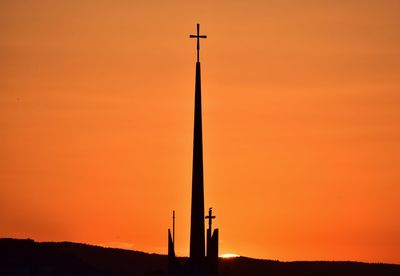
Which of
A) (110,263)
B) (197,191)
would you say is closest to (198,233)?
(197,191)

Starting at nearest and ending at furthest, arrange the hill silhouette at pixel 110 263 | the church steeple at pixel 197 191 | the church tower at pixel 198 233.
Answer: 1. the church tower at pixel 198 233
2. the church steeple at pixel 197 191
3. the hill silhouette at pixel 110 263

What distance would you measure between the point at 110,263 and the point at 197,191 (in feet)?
193

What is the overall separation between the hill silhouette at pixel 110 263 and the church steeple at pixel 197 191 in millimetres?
19770

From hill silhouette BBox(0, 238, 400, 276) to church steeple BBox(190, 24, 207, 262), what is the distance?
19.8 metres

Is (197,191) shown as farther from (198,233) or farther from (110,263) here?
(110,263)

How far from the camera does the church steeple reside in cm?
9619

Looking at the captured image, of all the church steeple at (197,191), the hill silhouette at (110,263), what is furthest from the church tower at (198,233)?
the hill silhouette at (110,263)

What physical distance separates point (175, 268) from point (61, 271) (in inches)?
1087

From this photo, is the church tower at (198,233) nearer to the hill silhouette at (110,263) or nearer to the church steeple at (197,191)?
the church steeple at (197,191)

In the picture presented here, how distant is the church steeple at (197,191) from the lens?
96.2 meters

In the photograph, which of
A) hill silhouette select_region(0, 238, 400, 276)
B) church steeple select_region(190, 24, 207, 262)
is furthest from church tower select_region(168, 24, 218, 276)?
hill silhouette select_region(0, 238, 400, 276)

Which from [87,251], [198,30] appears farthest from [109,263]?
[198,30]

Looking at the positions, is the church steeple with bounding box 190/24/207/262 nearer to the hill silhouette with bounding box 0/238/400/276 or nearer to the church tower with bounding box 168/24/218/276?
the church tower with bounding box 168/24/218/276

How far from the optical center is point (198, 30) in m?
102
